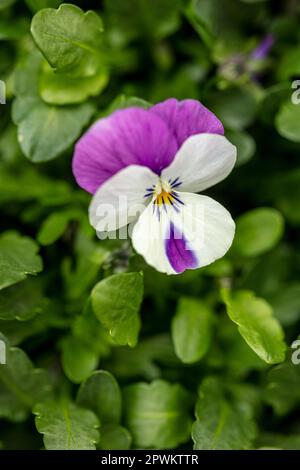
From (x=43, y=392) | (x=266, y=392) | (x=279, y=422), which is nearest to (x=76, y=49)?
(x=43, y=392)

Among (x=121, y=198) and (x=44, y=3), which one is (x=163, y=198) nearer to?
(x=121, y=198)

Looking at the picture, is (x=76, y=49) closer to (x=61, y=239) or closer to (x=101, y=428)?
(x=61, y=239)

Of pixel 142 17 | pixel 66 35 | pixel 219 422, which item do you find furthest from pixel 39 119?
pixel 219 422

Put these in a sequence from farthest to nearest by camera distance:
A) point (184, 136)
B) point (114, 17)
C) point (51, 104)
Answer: point (114, 17) → point (51, 104) → point (184, 136)

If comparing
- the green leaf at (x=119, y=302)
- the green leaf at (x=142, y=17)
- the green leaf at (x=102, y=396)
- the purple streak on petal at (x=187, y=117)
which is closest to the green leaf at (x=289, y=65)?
the green leaf at (x=142, y=17)
